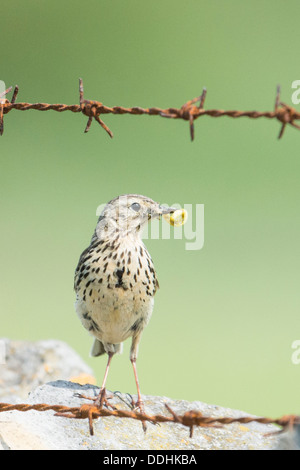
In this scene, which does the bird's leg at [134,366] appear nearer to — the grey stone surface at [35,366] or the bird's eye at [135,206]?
the bird's eye at [135,206]

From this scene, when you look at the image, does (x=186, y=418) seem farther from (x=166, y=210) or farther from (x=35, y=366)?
(x=35, y=366)

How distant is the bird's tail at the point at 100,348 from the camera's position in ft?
21.5

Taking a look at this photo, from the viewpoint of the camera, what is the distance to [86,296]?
5.81m

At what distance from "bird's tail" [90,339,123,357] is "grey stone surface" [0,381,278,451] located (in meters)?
0.65

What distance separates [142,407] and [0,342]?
3.25 meters

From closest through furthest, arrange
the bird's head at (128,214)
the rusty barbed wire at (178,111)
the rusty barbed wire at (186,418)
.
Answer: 1. the rusty barbed wire at (186,418)
2. the rusty barbed wire at (178,111)
3. the bird's head at (128,214)

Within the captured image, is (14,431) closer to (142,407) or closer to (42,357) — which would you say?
(142,407)

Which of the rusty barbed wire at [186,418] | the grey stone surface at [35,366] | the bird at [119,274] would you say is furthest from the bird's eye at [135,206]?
the grey stone surface at [35,366]

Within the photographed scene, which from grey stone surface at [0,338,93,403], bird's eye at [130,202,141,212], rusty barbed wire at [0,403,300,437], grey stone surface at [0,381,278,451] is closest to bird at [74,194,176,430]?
bird's eye at [130,202,141,212]

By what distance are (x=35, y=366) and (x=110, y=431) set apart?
10.2 feet

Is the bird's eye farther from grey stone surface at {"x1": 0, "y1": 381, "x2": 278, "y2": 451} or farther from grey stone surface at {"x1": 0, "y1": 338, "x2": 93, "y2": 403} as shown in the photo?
grey stone surface at {"x1": 0, "y1": 338, "x2": 93, "y2": 403}

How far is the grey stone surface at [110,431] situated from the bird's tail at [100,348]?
0.65 m

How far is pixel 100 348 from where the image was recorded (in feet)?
21.8
